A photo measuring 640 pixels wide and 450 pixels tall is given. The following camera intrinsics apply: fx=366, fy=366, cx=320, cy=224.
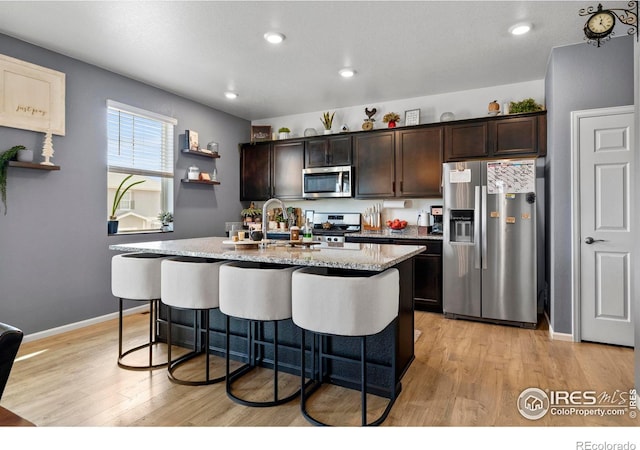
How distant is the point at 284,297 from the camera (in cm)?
215

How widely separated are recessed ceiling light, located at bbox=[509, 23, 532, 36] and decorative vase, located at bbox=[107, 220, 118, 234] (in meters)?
4.22

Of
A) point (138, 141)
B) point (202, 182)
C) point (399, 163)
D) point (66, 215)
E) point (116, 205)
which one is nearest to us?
point (66, 215)

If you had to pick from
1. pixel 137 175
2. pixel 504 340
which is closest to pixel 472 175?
pixel 504 340

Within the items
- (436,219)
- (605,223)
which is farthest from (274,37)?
(605,223)

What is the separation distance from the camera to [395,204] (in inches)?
194

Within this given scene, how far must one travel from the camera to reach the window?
13.1ft

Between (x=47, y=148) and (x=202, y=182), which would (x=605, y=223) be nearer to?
(x=202, y=182)

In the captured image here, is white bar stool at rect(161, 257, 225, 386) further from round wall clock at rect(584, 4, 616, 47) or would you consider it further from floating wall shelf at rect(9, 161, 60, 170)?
round wall clock at rect(584, 4, 616, 47)

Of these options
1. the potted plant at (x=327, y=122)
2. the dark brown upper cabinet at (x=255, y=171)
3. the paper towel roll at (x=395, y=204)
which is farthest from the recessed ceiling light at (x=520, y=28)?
the dark brown upper cabinet at (x=255, y=171)

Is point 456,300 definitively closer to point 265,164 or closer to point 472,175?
point 472,175

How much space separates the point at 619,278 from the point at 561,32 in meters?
2.14

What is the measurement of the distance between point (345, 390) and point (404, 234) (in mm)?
2664

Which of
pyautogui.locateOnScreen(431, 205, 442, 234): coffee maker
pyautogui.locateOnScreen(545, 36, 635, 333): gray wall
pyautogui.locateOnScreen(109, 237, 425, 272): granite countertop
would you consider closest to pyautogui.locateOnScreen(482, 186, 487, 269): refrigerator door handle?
pyautogui.locateOnScreen(545, 36, 635, 333): gray wall

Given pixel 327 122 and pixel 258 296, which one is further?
pixel 327 122
